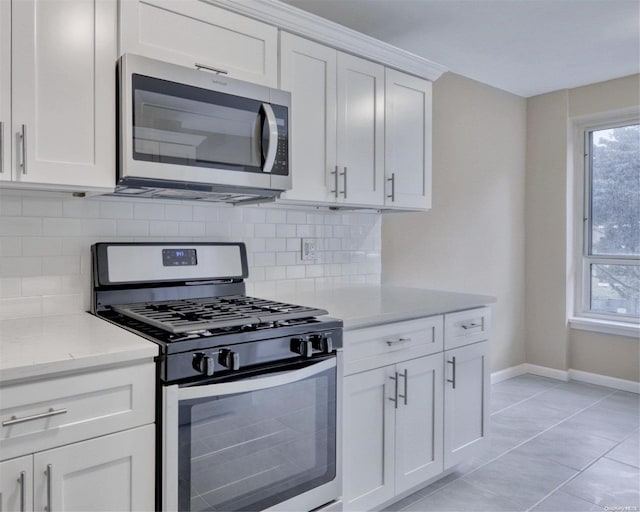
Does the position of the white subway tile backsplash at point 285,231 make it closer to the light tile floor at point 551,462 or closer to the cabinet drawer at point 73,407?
the cabinet drawer at point 73,407

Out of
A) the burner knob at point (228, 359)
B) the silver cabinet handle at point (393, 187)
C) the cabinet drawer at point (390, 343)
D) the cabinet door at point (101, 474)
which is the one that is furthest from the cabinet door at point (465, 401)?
the cabinet door at point (101, 474)

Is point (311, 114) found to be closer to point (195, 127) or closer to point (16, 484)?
point (195, 127)

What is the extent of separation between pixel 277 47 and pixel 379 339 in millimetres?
1314

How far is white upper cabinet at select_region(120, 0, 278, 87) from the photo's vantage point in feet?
5.43

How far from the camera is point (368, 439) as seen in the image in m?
1.95

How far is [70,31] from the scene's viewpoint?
4.99 ft

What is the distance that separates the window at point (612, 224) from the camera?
12.6 feet

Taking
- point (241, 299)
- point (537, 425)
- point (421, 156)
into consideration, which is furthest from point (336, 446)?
point (537, 425)

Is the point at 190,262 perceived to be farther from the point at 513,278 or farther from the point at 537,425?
the point at 513,278

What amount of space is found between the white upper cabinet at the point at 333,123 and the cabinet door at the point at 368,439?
2.80ft

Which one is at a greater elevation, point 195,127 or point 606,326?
point 195,127

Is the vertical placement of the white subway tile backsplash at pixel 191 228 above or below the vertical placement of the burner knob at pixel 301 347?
above

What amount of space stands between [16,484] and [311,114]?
1711 mm

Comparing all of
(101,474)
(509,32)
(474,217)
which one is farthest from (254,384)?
(474,217)
